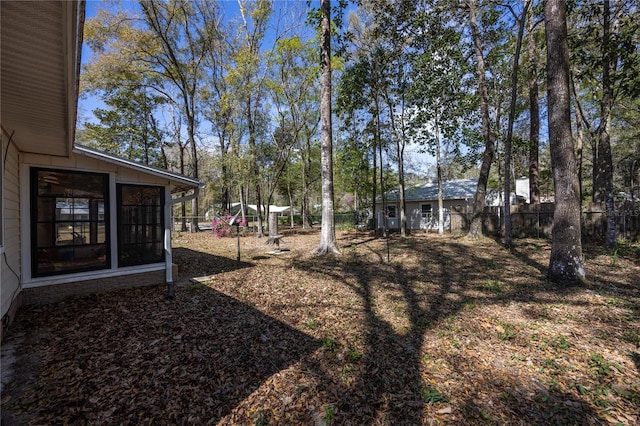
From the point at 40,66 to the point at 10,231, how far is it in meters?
2.95

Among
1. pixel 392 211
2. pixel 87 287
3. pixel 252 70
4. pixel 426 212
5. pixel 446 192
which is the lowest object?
pixel 87 287

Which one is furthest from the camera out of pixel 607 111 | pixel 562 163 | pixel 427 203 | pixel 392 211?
pixel 392 211

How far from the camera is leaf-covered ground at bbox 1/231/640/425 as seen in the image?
2266 millimetres

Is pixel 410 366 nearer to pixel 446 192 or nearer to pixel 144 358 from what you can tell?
pixel 144 358

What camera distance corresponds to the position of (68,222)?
466cm

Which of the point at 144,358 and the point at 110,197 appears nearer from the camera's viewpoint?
the point at 144,358

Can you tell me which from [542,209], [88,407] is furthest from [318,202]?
[88,407]

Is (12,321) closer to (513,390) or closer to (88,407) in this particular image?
(88,407)

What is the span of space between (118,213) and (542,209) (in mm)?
15161

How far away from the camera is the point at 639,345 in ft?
10.0

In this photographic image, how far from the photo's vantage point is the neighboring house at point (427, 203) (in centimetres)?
1879

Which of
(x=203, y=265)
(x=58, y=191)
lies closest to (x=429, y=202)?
(x=203, y=265)

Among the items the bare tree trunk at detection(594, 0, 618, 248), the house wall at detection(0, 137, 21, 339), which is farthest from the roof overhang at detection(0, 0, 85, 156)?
the bare tree trunk at detection(594, 0, 618, 248)

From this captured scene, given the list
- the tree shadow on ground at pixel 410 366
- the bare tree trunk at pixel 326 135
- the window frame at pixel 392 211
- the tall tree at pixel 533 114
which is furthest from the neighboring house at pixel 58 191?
the window frame at pixel 392 211
